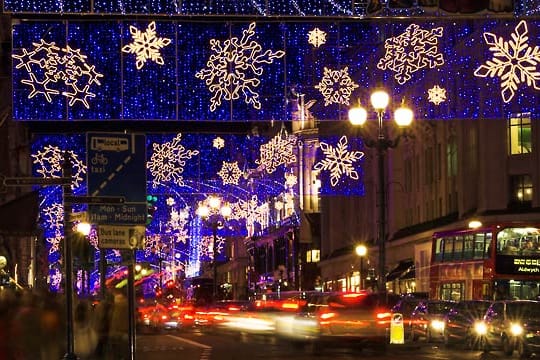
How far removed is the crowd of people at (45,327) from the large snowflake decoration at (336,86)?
23.6 ft

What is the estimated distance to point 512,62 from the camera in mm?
27438

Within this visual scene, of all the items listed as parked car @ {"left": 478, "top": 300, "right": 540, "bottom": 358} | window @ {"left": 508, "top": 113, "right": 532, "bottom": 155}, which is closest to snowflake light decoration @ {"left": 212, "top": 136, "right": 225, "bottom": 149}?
parked car @ {"left": 478, "top": 300, "right": 540, "bottom": 358}

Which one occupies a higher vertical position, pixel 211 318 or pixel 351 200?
pixel 351 200

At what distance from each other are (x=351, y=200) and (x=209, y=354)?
6631cm

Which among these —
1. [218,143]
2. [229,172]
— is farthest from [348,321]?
[229,172]

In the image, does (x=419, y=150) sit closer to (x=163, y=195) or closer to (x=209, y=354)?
(x=163, y=195)

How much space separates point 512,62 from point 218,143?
17627mm

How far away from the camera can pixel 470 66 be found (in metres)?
29.4

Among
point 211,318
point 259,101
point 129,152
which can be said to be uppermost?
point 259,101

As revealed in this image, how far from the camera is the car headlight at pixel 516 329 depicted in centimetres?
3144

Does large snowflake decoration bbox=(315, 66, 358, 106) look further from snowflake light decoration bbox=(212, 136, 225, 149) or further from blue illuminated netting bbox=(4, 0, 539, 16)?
snowflake light decoration bbox=(212, 136, 225, 149)

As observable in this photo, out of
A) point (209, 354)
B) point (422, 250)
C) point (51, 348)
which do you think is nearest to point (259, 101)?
point (209, 354)

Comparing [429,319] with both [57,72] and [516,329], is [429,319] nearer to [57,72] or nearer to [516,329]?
[516,329]

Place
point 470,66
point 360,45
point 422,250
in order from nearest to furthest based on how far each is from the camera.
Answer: point 360,45 → point 470,66 → point 422,250
